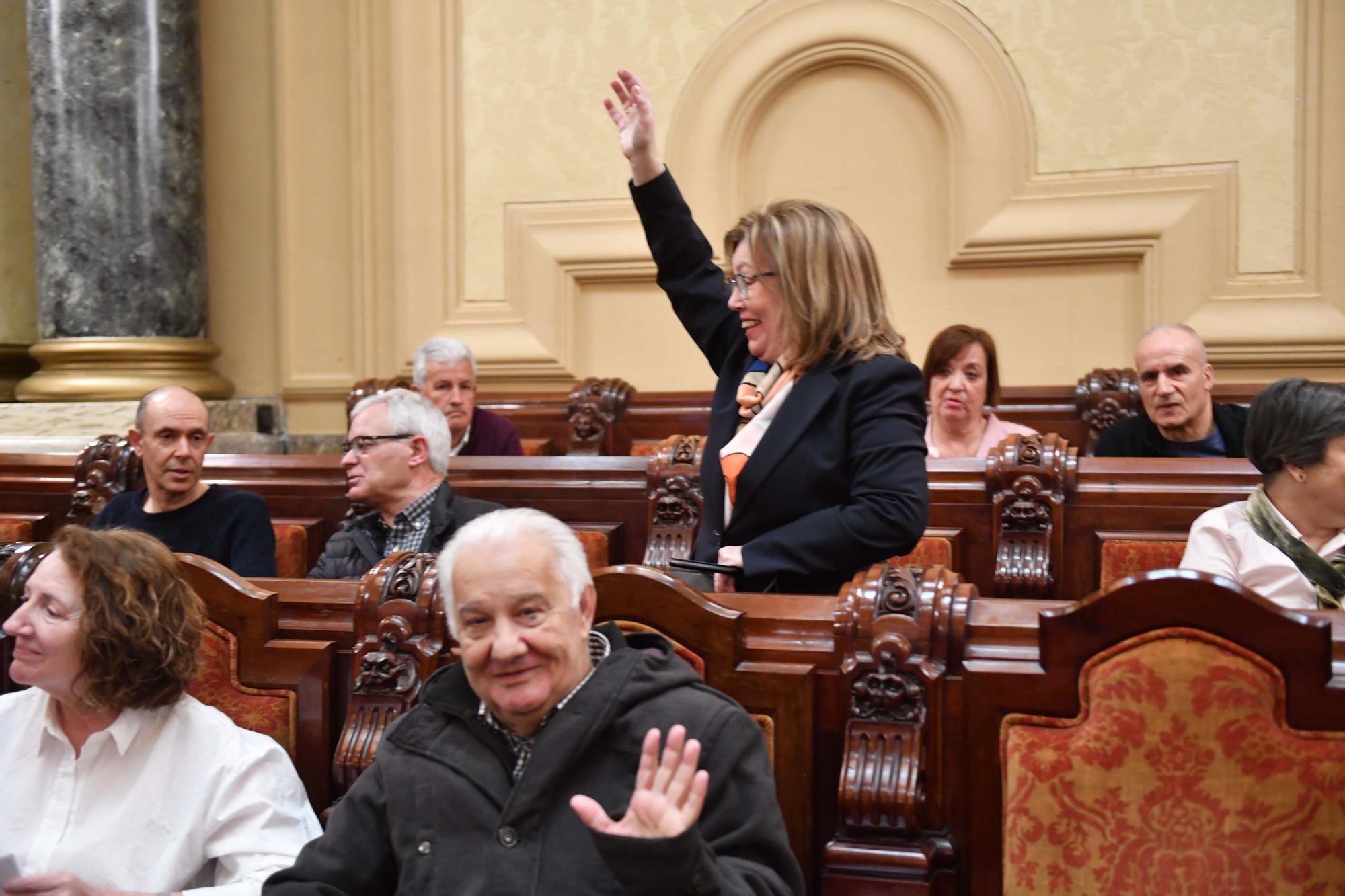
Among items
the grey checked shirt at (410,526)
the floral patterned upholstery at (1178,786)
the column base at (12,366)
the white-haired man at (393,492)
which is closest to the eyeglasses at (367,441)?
the white-haired man at (393,492)

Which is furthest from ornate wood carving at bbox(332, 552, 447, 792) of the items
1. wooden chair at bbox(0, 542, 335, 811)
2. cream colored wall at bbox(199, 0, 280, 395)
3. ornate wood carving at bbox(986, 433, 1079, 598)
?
cream colored wall at bbox(199, 0, 280, 395)

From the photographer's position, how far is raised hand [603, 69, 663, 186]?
8.13 ft

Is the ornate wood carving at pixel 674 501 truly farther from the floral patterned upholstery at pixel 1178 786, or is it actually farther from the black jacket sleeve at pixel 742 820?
the black jacket sleeve at pixel 742 820

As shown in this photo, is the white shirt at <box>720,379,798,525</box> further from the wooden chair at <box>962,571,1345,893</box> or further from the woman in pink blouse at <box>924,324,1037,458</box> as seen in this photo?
the woman in pink blouse at <box>924,324,1037,458</box>

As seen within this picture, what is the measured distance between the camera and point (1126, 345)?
5375 millimetres

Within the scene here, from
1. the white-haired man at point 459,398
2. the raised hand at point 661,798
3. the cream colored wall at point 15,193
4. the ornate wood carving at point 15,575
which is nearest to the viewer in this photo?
the raised hand at point 661,798

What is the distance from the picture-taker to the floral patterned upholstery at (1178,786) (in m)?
1.66

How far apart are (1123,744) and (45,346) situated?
524 cm

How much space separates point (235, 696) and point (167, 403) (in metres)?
1.49

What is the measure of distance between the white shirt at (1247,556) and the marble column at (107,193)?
4.70 meters

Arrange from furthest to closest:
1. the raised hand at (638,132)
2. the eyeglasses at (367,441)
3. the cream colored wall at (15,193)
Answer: the cream colored wall at (15,193), the eyeglasses at (367,441), the raised hand at (638,132)

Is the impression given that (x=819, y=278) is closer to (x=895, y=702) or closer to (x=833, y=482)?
(x=833, y=482)

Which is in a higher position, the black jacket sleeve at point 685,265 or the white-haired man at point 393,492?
the black jacket sleeve at point 685,265

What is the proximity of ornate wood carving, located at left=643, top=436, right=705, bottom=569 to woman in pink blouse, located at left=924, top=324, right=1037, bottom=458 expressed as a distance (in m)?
0.91
